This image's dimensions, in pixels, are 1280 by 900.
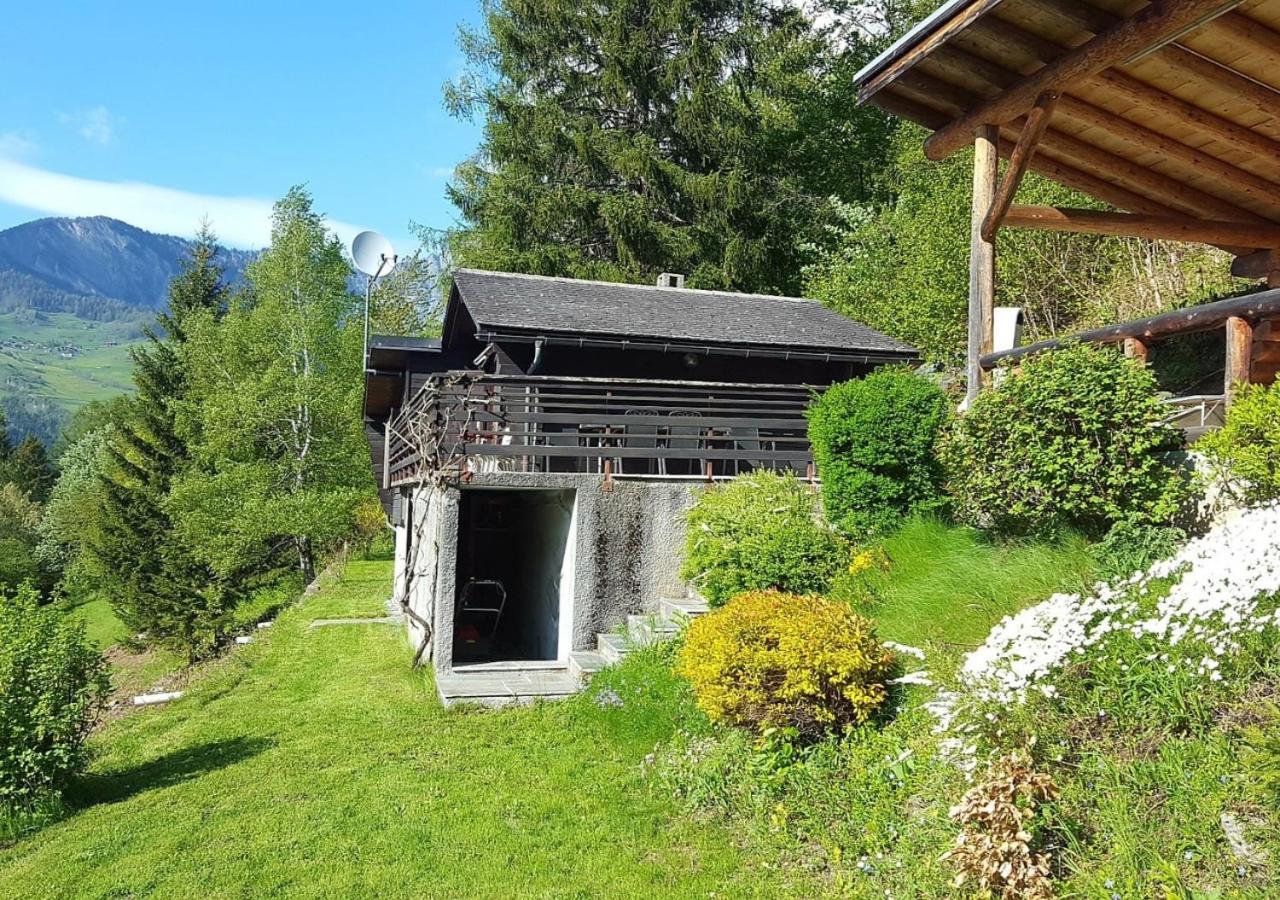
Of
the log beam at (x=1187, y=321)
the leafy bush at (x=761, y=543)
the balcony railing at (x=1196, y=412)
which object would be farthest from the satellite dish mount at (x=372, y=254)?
the balcony railing at (x=1196, y=412)

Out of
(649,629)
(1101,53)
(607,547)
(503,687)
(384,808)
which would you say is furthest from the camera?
(607,547)

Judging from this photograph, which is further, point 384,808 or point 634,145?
point 634,145

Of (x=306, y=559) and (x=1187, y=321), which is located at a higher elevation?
(x=1187, y=321)

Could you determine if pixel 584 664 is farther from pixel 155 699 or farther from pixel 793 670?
pixel 155 699

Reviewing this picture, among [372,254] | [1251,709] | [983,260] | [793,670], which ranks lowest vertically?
[793,670]

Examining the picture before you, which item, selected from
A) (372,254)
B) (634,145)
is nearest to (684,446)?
(372,254)

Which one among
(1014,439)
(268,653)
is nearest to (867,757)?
(1014,439)

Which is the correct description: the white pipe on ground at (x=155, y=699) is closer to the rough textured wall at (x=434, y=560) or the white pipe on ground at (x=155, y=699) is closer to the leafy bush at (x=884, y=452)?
the rough textured wall at (x=434, y=560)

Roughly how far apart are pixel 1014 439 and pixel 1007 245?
12.6 m

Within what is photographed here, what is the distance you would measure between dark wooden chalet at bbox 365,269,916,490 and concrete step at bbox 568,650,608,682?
2239mm

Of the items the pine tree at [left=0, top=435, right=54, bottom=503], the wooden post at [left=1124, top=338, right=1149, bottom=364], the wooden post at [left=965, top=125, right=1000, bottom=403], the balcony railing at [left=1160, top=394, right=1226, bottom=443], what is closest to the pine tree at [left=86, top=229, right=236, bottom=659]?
the wooden post at [left=965, top=125, right=1000, bottom=403]

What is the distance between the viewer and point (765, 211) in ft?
86.7

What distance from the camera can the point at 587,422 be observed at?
10.7 meters

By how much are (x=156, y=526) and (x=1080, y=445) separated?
2904 cm
